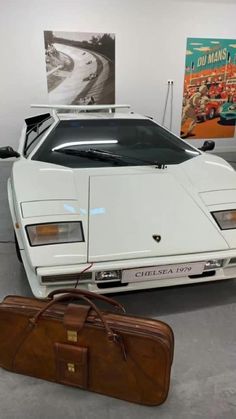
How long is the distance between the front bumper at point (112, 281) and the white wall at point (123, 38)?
387 centimetres

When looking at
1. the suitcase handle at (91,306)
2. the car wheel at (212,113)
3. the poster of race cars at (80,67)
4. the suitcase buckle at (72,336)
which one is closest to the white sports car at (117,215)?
the suitcase handle at (91,306)

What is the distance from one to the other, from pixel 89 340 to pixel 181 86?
486cm

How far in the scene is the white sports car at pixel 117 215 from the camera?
1484mm

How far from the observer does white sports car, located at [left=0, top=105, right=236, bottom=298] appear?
148 cm

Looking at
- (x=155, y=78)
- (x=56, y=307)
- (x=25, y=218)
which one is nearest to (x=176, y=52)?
(x=155, y=78)

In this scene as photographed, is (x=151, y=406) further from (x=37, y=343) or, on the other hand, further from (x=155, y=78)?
(x=155, y=78)

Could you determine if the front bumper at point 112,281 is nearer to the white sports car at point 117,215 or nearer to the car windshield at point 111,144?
the white sports car at point 117,215

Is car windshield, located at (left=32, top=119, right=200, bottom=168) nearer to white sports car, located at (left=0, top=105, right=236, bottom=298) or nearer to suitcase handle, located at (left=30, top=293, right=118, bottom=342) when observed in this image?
white sports car, located at (left=0, top=105, right=236, bottom=298)

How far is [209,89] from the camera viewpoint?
17.4 feet

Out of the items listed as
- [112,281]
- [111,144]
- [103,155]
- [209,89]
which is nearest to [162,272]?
[112,281]

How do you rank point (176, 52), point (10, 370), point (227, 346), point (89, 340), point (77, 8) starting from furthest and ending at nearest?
point (176, 52) → point (77, 8) → point (227, 346) → point (10, 370) → point (89, 340)

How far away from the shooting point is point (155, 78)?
5.07 m

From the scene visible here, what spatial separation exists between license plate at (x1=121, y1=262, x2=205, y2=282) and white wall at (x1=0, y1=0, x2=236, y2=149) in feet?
13.2

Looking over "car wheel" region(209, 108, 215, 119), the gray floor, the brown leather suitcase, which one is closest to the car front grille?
the brown leather suitcase
